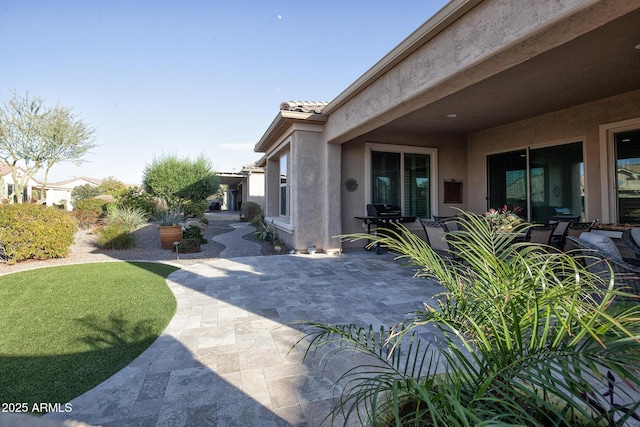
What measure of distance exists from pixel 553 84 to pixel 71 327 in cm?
751

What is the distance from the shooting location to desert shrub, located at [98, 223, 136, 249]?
8.20 m

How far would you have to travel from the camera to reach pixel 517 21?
9.34 ft

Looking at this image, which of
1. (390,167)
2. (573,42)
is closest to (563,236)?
(573,42)

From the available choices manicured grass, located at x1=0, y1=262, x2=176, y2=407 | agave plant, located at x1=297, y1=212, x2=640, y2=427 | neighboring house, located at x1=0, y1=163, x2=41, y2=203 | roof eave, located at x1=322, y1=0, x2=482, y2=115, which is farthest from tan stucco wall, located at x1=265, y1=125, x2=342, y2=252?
neighboring house, located at x1=0, y1=163, x2=41, y2=203

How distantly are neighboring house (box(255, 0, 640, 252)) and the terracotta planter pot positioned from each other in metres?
2.86

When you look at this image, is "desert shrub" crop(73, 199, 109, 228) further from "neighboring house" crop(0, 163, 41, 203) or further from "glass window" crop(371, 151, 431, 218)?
"glass window" crop(371, 151, 431, 218)

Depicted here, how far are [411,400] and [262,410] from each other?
3.90ft

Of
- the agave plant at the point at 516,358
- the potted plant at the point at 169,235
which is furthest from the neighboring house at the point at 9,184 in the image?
the agave plant at the point at 516,358

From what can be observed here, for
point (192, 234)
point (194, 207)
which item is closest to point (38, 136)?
point (194, 207)

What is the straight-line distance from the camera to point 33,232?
6566 mm

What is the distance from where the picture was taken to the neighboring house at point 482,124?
10.6 feet

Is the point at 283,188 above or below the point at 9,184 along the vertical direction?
below

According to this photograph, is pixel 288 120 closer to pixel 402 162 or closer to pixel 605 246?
pixel 402 162

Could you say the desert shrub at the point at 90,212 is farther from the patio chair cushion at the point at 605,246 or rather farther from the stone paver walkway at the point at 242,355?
the patio chair cushion at the point at 605,246
